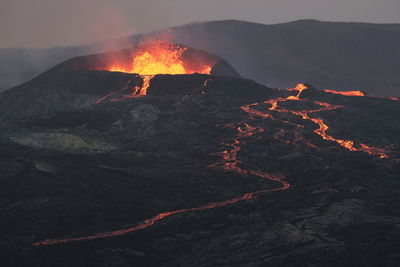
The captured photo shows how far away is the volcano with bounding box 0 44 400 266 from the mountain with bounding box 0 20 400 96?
Answer: 7164 cm

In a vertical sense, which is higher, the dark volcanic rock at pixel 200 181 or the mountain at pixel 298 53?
the mountain at pixel 298 53

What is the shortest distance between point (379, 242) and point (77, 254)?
18.6 m

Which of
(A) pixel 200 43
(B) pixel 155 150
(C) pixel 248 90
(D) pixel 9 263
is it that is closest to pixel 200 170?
(B) pixel 155 150

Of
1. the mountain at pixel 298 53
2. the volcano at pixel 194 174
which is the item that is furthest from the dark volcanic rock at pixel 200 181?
the mountain at pixel 298 53

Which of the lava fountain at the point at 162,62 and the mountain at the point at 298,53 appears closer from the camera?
the lava fountain at the point at 162,62

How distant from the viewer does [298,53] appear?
17888 centimetres

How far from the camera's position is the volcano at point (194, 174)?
113 feet

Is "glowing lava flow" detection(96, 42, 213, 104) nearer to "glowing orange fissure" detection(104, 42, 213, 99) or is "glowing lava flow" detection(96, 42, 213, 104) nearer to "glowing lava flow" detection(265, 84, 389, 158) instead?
"glowing orange fissure" detection(104, 42, 213, 99)

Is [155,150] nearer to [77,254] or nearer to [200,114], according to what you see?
[200,114]

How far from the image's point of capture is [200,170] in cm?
5469

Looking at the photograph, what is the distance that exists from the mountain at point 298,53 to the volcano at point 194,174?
7164cm

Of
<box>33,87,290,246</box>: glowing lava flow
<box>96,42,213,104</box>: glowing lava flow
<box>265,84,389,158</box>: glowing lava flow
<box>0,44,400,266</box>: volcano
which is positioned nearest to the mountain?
<box>96,42,213,104</box>: glowing lava flow

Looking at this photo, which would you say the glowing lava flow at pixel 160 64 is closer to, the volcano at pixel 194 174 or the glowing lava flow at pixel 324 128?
the volcano at pixel 194 174

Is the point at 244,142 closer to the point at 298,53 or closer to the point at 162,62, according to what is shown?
the point at 162,62
